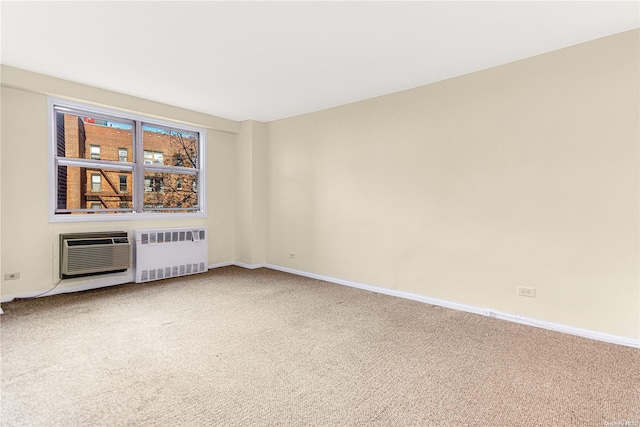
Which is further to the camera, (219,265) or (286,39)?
(219,265)

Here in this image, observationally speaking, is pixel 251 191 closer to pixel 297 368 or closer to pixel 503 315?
pixel 297 368

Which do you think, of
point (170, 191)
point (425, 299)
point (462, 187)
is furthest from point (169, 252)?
point (462, 187)

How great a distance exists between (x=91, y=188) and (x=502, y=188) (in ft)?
15.9

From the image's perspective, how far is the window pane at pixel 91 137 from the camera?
391cm

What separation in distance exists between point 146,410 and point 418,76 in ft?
11.9

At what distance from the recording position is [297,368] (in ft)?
7.20

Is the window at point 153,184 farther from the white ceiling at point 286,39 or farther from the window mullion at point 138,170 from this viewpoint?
the white ceiling at point 286,39

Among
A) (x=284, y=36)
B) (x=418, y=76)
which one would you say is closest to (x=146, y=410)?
(x=284, y=36)

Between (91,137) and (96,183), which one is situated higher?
(91,137)

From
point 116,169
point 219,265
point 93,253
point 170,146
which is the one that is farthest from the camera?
point 219,265

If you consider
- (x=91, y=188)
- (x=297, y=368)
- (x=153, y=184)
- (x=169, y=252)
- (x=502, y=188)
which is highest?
(x=153, y=184)

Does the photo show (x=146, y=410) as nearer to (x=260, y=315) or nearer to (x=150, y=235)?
(x=260, y=315)

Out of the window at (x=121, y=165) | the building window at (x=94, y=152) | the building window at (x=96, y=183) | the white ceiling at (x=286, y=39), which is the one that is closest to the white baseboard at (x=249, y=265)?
the window at (x=121, y=165)

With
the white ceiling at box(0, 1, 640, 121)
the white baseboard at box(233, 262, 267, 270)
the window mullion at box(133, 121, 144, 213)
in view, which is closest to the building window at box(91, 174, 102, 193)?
the window mullion at box(133, 121, 144, 213)
